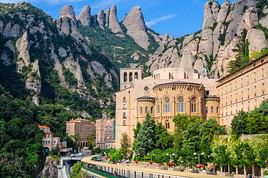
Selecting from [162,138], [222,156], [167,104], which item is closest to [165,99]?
[167,104]

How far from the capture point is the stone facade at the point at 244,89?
66.6 m

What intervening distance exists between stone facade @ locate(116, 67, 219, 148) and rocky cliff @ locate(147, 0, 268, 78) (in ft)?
79.6

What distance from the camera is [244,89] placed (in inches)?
2958

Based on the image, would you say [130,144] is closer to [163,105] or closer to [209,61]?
[163,105]

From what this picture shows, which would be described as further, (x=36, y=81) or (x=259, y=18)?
(x=36, y=81)

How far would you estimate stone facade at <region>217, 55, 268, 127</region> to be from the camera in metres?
66.6

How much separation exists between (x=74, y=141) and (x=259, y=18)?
261ft

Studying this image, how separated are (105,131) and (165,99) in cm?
9491

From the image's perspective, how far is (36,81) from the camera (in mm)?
182125

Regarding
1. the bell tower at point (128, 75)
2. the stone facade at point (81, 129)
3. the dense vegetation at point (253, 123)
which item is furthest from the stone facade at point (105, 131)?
the dense vegetation at point (253, 123)

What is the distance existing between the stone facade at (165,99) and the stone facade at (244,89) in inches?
122

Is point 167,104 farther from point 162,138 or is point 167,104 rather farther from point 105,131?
point 105,131

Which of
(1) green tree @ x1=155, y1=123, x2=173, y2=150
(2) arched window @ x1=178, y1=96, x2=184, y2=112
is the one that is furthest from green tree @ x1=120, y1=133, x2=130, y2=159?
(2) arched window @ x1=178, y1=96, x2=184, y2=112

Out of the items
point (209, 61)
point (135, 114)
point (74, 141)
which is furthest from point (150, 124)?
point (74, 141)
